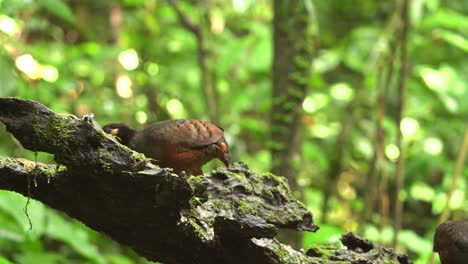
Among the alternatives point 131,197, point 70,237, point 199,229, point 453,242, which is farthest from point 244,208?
point 70,237

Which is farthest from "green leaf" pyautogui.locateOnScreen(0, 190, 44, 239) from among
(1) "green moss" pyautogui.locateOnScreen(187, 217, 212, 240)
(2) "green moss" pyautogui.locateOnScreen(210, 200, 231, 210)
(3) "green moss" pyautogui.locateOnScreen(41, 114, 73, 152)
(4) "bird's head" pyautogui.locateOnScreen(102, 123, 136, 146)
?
(3) "green moss" pyautogui.locateOnScreen(41, 114, 73, 152)

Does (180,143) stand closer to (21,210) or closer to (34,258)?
(21,210)

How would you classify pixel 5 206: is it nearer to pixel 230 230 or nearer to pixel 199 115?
pixel 230 230

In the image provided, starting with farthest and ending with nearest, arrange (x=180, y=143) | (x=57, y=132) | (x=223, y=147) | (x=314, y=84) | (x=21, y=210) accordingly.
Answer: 1. (x=314, y=84)
2. (x=21, y=210)
3. (x=223, y=147)
4. (x=180, y=143)
5. (x=57, y=132)

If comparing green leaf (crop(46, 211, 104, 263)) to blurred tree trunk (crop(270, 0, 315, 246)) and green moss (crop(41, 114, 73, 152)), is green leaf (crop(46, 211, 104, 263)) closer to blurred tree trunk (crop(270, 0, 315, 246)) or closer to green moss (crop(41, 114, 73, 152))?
blurred tree trunk (crop(270, 0, 315, 246))

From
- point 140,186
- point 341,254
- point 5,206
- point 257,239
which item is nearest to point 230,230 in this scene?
point 257,239

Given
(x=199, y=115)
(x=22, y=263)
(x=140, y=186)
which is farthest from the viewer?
(x=199, y=115)
